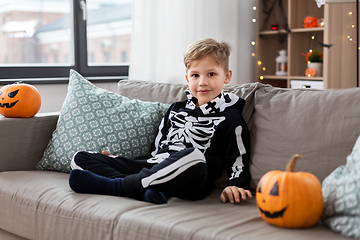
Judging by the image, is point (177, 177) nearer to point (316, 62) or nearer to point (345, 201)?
point (345, 201)

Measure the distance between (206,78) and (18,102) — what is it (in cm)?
85

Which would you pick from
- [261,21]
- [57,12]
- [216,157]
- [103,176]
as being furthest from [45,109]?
[261,21]

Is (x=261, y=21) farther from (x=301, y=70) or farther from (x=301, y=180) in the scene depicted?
(x=301, y=180)

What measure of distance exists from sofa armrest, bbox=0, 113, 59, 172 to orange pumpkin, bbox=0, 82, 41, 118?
37mm

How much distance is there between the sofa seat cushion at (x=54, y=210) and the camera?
119 cm

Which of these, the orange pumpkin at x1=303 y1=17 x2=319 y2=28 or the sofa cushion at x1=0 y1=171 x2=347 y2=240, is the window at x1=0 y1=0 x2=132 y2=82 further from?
the orange pumpkin at x1=303 y1=17 x2=319 y2=28

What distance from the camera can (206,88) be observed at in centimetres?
159

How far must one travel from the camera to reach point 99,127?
66.8 inches

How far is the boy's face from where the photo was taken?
1.59 metres

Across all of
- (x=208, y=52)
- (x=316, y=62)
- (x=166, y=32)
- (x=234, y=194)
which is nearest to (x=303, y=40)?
(x=316, y=62)

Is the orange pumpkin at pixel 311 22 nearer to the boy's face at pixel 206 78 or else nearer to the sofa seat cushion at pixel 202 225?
the boy's face at pixel 206 78

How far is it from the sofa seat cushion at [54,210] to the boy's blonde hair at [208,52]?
658 millimetres

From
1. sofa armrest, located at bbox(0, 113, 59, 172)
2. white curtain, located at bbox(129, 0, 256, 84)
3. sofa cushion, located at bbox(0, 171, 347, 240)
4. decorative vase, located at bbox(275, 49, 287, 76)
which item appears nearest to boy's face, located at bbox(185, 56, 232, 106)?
sofa cushion, located at bbox(0, 171, 347, 240)

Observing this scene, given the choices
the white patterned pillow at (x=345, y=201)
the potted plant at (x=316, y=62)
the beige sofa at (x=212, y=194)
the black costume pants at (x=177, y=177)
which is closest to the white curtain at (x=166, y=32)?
the potted plant at (x=316, y=62)
